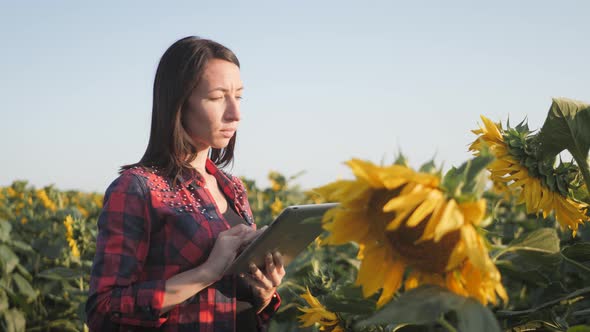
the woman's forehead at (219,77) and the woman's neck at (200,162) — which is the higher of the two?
the woman's forehead at (219,77)

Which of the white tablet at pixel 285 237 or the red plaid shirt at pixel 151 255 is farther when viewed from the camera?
the red plaid shirt at pixel 151 255

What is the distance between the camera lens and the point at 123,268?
168cm

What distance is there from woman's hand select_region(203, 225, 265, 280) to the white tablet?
0.02 meters

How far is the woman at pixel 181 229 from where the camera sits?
167cm

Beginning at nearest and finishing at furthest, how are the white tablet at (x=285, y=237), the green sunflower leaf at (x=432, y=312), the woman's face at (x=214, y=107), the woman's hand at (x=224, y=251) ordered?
the green sunflower leaf at (x=432, y=312), the white tablet at (x=285, y=237), the woman's hand at (x=224, y=251), the woman's face at (x=214, y=107)

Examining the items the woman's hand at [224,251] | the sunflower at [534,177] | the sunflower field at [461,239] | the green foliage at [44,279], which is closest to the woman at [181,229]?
the woman's hand at [224,251]

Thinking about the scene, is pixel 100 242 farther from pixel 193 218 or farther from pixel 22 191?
pixel 22 191

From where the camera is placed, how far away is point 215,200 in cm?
203

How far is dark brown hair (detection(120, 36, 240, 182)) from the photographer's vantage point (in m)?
1.89

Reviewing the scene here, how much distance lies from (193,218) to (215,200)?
0.23 meters

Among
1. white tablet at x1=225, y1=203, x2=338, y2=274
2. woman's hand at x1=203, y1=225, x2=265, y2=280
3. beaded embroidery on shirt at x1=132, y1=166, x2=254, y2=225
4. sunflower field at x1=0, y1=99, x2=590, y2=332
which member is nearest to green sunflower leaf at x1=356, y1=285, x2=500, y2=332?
sunflower field at x1=0, y1=99, x2=590, y2=332

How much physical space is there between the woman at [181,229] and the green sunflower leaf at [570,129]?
2.54 ft

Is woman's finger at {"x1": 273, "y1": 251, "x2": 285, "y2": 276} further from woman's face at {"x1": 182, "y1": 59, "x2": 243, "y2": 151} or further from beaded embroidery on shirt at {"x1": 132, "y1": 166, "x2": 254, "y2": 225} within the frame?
woman's face at {"x1": 182, "y1": 59, "x2": 243, "y2": 151}

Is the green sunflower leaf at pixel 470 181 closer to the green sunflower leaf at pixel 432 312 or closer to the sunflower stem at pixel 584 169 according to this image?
the green sunflower leaf at pixel 432 312
